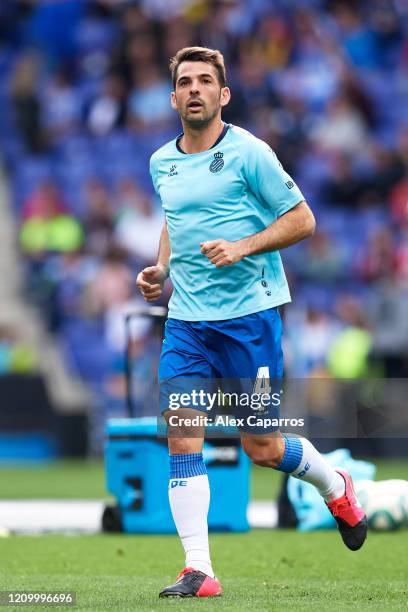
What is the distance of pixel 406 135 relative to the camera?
18328 millimetres

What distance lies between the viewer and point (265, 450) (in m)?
6.41

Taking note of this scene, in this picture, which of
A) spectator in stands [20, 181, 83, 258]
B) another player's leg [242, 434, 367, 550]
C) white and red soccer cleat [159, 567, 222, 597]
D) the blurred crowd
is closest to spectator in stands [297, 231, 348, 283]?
the blurred crowd

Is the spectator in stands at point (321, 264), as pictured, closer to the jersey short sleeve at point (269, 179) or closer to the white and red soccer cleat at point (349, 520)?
the white and red soccer cleat at point (349, 520)

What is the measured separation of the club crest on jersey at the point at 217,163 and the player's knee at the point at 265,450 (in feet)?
3.79

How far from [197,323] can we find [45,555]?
2.34 meters

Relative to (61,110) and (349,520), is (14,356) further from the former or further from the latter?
(349,520)

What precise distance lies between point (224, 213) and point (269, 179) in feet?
0.78

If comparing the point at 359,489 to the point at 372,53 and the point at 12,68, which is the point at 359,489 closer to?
the point at 372,53

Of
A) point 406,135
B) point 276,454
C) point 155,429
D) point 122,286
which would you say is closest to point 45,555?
point 155,429

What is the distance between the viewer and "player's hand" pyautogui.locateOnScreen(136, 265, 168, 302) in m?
6.50

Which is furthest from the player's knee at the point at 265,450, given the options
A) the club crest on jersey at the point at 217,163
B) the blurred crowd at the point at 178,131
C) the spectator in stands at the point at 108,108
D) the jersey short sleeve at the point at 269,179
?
the spectator in stands at the point at 108,108

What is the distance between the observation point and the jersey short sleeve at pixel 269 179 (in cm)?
633

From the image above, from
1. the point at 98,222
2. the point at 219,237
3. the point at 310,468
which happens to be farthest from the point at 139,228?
the point at 219,237

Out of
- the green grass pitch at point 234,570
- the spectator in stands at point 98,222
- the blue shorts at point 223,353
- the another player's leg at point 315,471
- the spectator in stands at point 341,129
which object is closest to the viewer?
the green grass pitch at point 234,570
